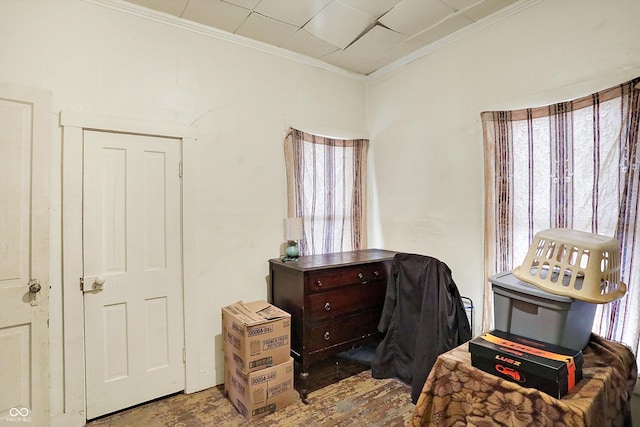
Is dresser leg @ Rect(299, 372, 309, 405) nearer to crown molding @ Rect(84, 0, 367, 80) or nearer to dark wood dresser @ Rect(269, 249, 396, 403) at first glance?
dark wood dresser @ Rect(269, 249, 396, 403)

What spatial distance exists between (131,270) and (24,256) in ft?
1.94

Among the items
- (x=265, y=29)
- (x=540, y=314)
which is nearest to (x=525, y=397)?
(x=540, y=314)

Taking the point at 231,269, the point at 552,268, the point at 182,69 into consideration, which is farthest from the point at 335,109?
the point at 552,268

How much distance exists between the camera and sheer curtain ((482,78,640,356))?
1887mm

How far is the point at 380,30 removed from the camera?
2709mm

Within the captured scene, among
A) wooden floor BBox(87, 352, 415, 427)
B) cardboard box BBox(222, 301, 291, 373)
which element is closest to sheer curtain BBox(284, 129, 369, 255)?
cardboard box BBox(222, 301, 291, 373)

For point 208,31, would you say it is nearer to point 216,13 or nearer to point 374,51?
point 216,13

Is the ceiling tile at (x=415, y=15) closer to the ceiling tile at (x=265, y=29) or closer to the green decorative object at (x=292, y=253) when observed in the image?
the ceiling tile at (x=265, y=29)

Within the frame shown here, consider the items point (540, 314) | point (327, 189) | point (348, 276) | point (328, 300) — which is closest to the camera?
point (540, 314)

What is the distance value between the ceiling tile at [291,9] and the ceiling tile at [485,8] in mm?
1086

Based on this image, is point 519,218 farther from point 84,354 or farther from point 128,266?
point 84,354

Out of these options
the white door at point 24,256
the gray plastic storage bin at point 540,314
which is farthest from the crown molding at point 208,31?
the gray plastic storage bin at point 540,314

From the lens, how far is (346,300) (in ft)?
8.66

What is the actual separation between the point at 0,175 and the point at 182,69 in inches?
53.5
